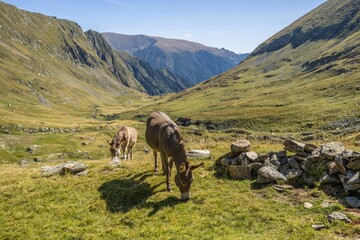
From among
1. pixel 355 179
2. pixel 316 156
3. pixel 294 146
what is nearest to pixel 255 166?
pixel 294 146

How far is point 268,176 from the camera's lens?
18.9 meters

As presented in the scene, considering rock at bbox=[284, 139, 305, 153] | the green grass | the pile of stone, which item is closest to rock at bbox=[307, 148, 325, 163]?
the pile of stone

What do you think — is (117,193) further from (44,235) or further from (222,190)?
(222,190)

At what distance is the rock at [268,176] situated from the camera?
744 inches

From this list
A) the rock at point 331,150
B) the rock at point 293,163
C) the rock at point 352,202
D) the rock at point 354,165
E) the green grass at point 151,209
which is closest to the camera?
the green grass at point 151,209

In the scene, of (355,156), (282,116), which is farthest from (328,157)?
(282,116)

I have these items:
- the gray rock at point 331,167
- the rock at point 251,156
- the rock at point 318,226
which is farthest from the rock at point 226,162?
the rock at point 318,226

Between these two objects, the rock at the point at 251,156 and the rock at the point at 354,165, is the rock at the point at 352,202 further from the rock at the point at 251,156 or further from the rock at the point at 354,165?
the rock at the point at 251,156

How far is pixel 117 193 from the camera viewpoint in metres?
19.0

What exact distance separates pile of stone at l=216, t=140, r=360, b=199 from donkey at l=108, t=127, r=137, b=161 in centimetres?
976

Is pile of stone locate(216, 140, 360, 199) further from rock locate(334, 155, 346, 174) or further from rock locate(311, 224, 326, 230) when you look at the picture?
rock locate(311, 224, 326, 230)

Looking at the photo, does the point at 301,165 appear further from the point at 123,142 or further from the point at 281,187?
the point at 123,142

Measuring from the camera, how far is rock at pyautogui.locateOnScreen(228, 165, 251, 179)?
797 inches

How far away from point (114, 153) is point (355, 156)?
18250 mm
